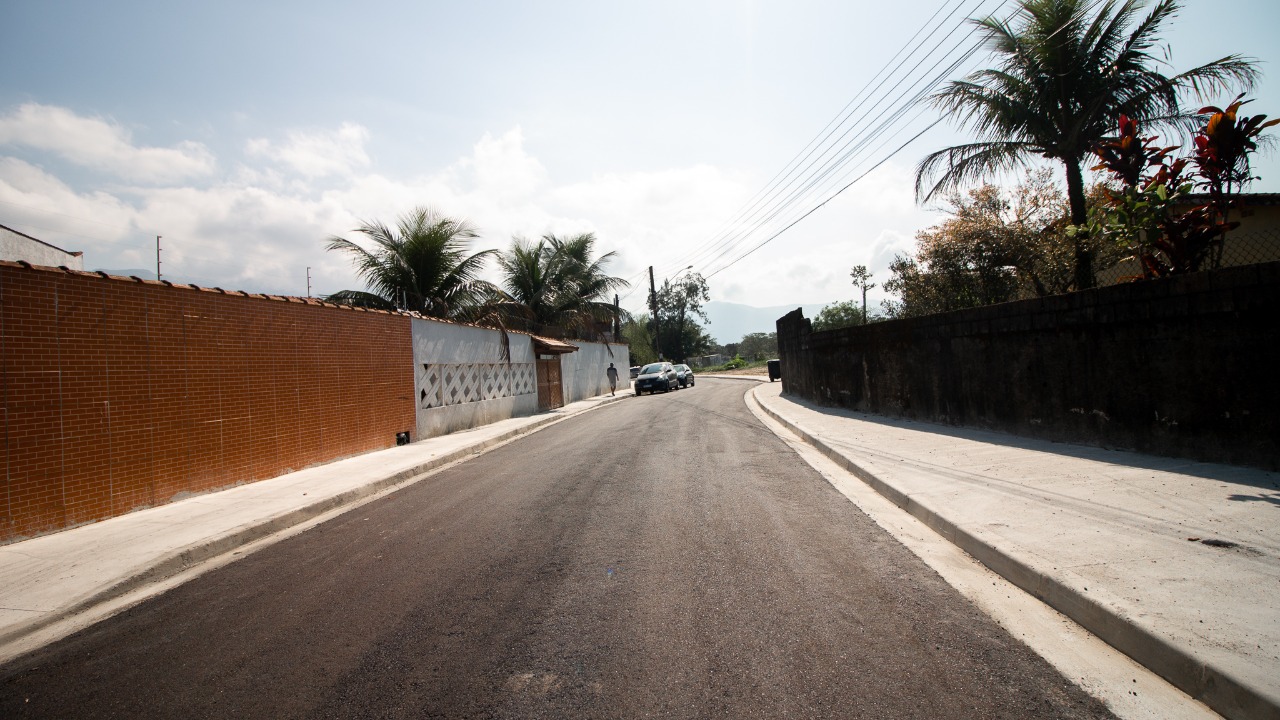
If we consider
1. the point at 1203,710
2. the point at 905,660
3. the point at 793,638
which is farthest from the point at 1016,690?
the point at 793,638

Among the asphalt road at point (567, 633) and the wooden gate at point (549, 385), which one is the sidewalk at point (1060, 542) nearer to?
the asphalt road at point (567, 633)

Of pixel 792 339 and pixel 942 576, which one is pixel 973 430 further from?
pixel 792 339

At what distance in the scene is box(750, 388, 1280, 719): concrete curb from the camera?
2.50 m

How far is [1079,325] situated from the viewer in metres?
7.46

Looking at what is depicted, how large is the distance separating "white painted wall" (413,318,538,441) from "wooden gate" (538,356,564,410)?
1737 millimetres

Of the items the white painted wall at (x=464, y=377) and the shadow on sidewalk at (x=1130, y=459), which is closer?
the shadow on sidewalk at (x=1130, y=459)

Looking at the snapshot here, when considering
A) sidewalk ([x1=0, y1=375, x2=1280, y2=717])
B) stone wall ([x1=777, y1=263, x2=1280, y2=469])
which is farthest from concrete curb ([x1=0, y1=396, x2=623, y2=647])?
stone wall ([x1=777, y1=263, x2=1280, y2=469])

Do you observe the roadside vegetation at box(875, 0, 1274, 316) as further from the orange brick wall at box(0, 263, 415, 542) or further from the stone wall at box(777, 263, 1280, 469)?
the orange brick wall at box(0, 263, 415, 542)

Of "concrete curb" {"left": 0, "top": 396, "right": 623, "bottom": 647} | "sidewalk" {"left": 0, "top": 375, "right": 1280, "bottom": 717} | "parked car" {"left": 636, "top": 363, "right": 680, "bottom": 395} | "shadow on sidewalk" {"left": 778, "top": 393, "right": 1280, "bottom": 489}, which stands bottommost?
"concrete curb" {"left": 0, "top": 396, "right": 623, "bottom": 647}

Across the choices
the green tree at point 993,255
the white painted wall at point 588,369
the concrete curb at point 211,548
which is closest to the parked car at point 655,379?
the white painted wall at point 588,369

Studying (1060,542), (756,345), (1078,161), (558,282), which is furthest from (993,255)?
(756,345)

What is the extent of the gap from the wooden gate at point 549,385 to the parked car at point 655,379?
715cm

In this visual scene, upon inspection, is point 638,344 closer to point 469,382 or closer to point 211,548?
point 469,382

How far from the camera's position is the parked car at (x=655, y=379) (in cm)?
3331
